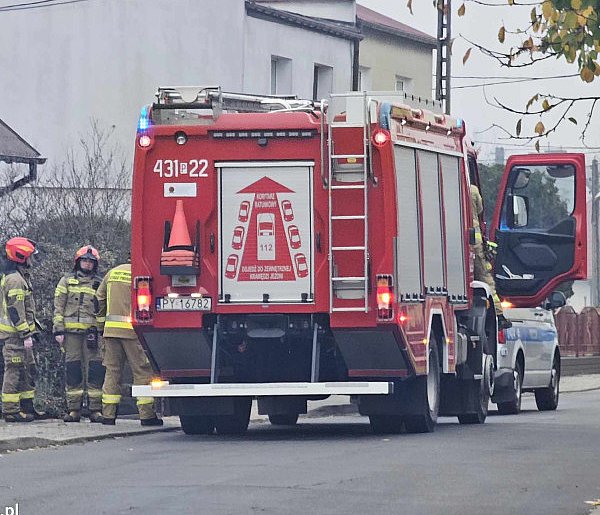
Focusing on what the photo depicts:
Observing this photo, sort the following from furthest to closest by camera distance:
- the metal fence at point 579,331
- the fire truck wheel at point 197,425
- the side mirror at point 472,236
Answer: the metal fence at point 579,331
the side mirror at point 472,236
the fire truck wheel at point 197,425

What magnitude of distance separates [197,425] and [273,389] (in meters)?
1.73

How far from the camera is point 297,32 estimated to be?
38438 mm

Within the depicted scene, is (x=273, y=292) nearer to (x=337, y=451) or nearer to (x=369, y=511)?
(x=337, y=451)

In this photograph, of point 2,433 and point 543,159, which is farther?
point 543,159

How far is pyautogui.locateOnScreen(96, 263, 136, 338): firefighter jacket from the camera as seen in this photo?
54.4 feet

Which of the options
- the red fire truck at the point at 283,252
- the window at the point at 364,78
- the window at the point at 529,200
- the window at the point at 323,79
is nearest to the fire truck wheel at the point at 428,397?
the red fire truck at the point at 283,252

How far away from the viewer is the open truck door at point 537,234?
70.7 feet

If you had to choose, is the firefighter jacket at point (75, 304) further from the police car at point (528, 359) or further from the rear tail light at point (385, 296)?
the police car at point (528, 359)

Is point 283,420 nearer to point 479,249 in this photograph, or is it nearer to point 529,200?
point 479,249

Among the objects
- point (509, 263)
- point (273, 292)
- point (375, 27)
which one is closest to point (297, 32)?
point (375, 27)

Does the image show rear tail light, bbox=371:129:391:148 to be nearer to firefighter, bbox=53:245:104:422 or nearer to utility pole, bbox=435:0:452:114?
firefighter, bbox=53:245:104:422

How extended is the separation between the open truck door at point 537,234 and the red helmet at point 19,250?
765 cm

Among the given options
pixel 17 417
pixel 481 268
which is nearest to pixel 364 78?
pixel 481 268

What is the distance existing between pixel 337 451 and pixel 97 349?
442 cm
